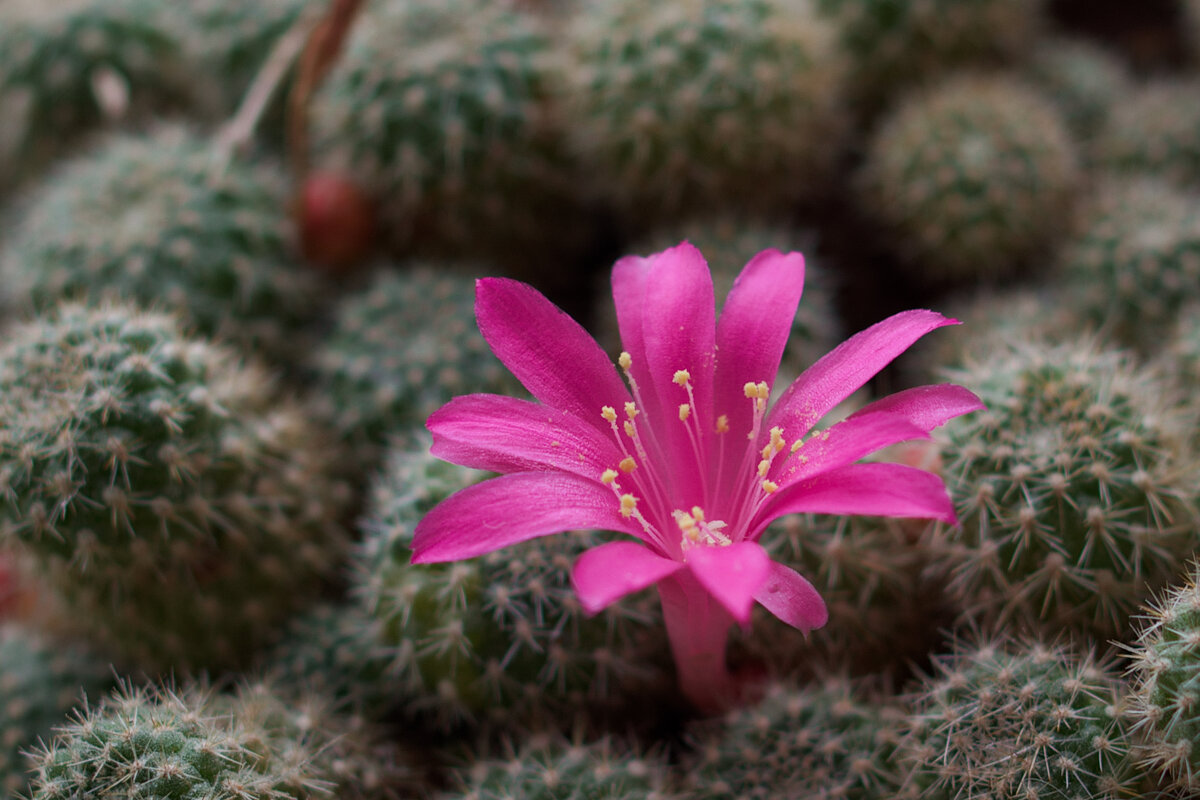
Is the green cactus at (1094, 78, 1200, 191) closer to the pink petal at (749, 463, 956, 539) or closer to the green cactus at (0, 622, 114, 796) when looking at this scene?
the pink petal at (749, 463, 956, 539)

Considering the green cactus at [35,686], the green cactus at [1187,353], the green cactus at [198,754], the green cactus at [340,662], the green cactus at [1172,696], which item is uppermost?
the green cactus at [1187,353]

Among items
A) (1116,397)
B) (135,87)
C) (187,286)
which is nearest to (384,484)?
(187,286)

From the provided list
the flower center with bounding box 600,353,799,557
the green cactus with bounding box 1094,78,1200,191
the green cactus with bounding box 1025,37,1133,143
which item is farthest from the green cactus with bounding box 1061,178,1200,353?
the flower center with bounding box 600,353,799,557

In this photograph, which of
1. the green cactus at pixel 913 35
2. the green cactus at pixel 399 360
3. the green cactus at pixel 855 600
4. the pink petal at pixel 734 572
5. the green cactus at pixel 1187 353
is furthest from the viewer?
the green cactus at pixel 913 35

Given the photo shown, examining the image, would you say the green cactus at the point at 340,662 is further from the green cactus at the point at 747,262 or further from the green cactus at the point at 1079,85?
the green cactus at the point at 1079,85

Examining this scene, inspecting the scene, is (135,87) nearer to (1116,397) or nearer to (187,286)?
(187,286)

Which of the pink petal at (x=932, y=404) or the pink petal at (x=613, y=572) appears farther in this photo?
the pink petal at (x=932, y=404)

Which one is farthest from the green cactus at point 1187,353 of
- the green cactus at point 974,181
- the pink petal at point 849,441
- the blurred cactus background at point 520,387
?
the pink petal at point 849,441

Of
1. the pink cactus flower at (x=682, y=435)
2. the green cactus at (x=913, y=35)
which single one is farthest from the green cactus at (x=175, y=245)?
the green cactus at (x=913, y=35)

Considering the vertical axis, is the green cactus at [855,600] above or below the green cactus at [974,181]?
below

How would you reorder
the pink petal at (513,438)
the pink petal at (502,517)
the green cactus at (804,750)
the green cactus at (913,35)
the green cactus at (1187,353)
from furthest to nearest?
the green cactus at (913,35), the green cactus at (1187,353), the green cactus at (804,750), the pink petal at (513,438), the pink petal at (502,517)
